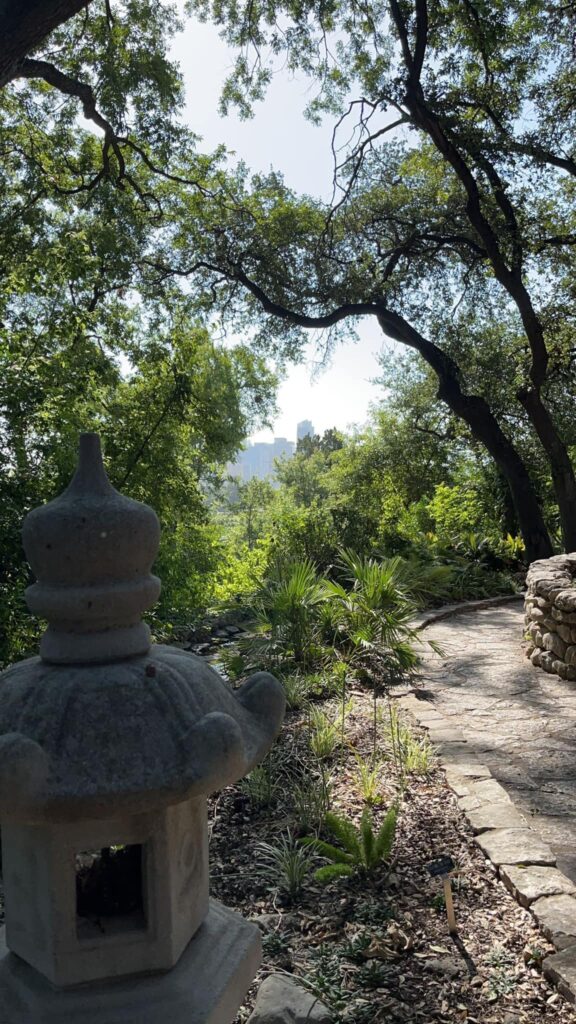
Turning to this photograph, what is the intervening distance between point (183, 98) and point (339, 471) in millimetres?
9058

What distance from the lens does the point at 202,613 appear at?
9.34 m

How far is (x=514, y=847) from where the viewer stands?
3.49 metres

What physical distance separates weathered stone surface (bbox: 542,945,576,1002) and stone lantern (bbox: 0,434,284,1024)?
1270 mm

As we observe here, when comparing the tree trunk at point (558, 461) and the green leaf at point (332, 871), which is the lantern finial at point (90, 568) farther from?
the tree trunk at point (558, 461)

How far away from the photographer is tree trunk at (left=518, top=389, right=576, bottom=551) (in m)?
11.3

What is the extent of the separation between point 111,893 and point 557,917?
74.7 inches

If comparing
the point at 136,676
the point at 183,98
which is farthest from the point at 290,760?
the point at 183,98

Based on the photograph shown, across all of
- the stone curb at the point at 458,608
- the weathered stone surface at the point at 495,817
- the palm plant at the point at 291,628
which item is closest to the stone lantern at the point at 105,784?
the weathered stone surface at the point at 495,817

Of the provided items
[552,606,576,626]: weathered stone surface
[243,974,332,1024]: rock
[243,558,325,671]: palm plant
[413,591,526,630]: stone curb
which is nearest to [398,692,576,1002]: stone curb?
[243,974,332,1024]: rock

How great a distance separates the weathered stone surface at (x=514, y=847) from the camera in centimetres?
338

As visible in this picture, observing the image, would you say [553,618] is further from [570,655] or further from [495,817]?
[495,817]

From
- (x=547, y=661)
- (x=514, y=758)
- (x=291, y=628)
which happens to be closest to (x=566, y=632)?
(x=547, y=661)

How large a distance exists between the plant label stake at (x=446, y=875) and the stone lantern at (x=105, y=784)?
0.94 metres

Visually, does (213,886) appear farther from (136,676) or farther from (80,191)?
(80,191)
